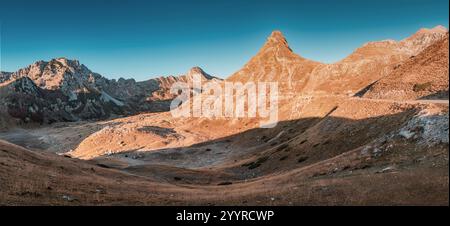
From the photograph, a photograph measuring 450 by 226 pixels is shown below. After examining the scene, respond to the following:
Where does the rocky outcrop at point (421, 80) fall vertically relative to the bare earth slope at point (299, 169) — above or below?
above

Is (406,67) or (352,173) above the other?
(406,67)

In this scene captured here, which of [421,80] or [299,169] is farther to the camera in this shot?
[421,80]

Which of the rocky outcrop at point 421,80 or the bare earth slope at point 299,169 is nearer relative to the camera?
the bare earth slope at point 299,169

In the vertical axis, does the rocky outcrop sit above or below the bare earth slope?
above

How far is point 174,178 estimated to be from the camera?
208 ft

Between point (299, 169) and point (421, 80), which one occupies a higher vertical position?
point (421, 80)

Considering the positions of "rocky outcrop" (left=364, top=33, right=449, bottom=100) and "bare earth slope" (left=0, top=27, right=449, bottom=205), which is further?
"rocky outcrop" (left=364, top=33, right=449, bottom=100)

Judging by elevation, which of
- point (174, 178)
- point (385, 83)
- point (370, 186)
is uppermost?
point (385, 83)
